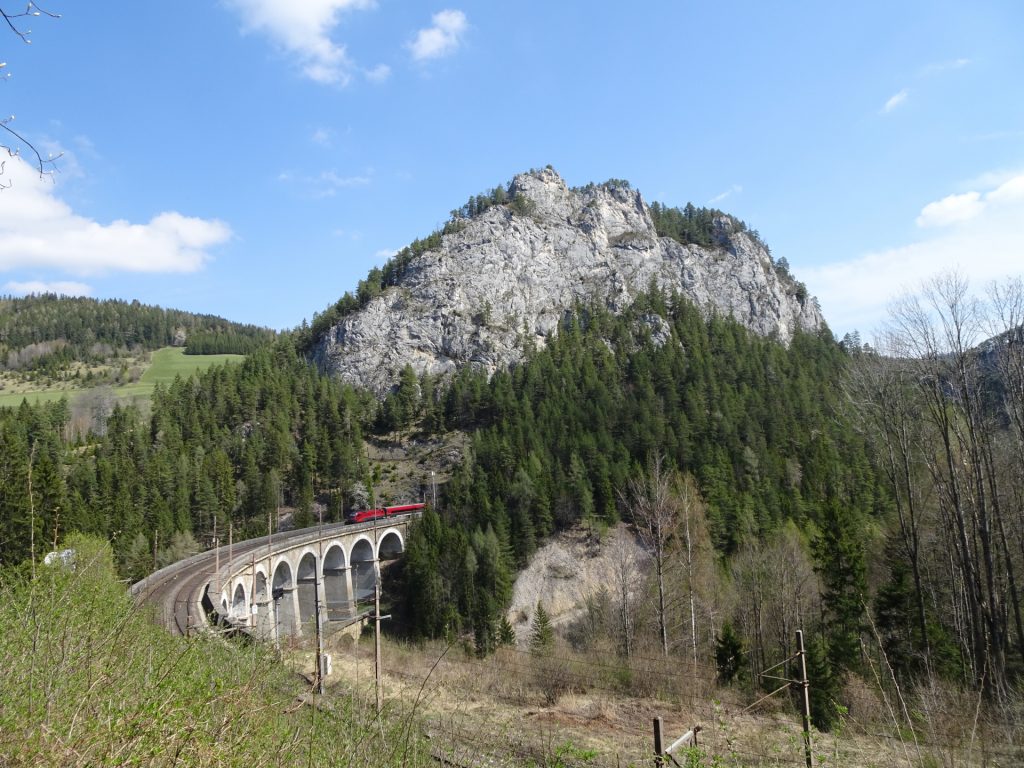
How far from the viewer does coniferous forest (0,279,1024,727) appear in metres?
19.6

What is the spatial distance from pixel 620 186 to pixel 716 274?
3380 cm

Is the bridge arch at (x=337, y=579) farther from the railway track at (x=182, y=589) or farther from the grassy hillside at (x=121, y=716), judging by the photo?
the grassy hillside at (x=121, y=716)

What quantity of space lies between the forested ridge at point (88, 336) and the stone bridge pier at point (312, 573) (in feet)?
413

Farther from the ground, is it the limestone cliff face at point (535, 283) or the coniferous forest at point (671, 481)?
the limestone cliff face at point (535, 283)

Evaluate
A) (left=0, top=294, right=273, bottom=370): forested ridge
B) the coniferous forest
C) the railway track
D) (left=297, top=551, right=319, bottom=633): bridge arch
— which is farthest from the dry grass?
(left=0, top=294, right=273, bottom=370): forested ridge

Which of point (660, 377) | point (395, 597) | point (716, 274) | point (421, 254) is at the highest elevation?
point (421, 254)

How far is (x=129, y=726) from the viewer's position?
3.89m

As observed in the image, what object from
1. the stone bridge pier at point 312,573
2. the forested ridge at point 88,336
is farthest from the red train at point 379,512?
the forested ridge at point 88,336

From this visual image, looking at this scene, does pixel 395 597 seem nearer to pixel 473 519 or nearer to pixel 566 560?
pixel 473 519

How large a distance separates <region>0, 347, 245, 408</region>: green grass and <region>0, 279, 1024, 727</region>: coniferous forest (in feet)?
95.4

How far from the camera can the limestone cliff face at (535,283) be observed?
106562mm

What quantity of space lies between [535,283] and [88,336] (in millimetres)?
143420

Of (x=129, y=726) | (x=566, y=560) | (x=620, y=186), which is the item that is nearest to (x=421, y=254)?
(x=620, y=186)

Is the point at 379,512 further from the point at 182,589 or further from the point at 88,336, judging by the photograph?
the point at 88,336
